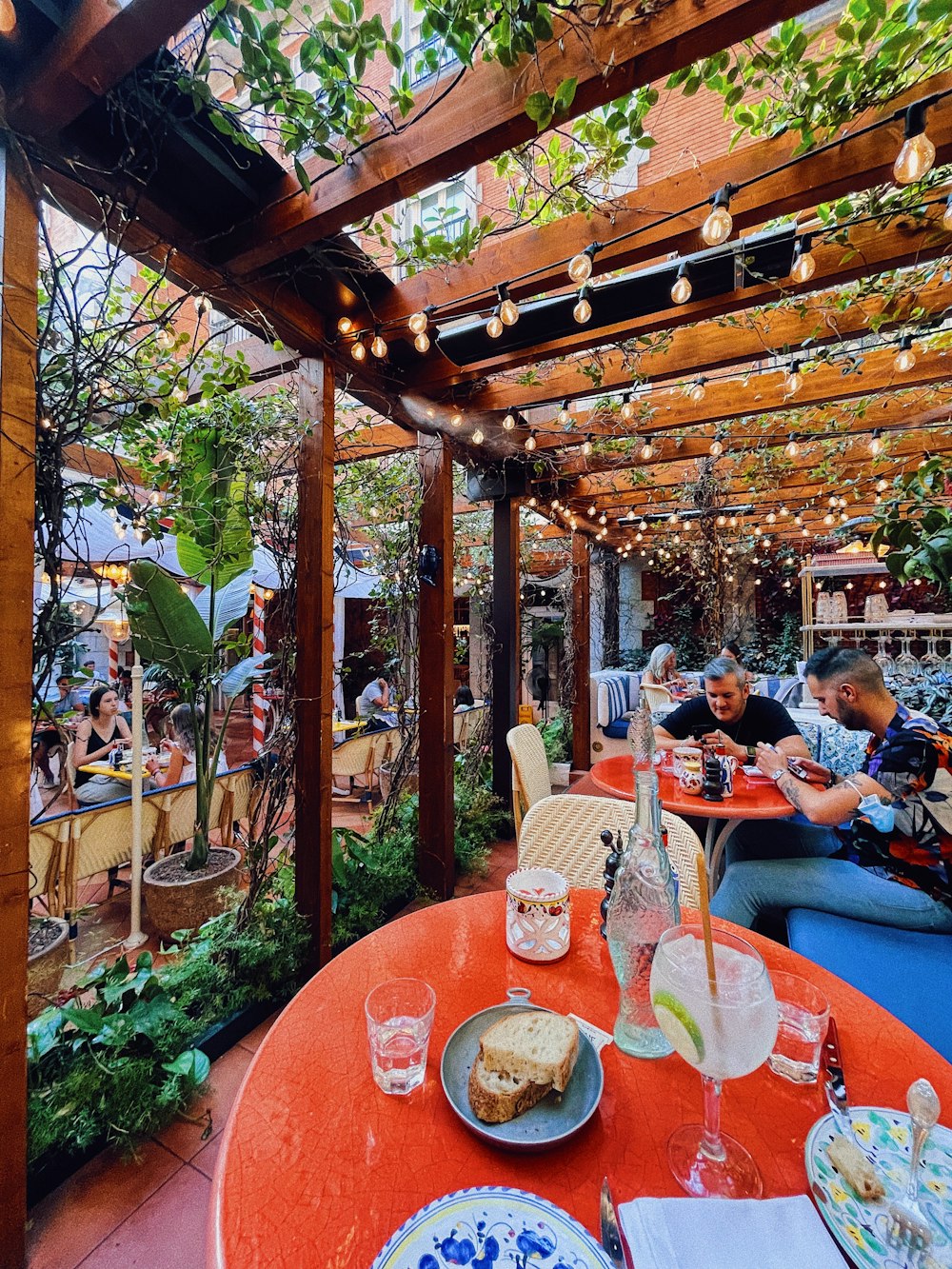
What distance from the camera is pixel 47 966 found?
2.00 m

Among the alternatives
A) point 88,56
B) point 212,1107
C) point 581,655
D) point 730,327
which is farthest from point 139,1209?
point 581,655

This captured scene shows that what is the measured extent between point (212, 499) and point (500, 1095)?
2674mm

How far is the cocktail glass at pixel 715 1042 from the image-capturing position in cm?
67

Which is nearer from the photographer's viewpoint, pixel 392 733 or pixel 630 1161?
pixel 630 1161

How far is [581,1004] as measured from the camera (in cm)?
100

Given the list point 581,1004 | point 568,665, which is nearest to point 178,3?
point 581,1004

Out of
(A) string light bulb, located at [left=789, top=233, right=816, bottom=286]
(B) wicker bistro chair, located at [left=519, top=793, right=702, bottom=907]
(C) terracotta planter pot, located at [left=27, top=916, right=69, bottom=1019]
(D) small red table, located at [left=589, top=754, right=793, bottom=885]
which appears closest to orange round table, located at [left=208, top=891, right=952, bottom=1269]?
(B) wicker bistro chair, located at [left=519, top=793, right=702, bottom=907]

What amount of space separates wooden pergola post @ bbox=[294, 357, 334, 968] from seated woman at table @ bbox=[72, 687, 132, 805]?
2242 mm

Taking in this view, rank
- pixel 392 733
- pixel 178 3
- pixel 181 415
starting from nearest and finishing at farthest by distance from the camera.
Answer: pixel 178 3 < pixel 181 415 < pixel 392 733

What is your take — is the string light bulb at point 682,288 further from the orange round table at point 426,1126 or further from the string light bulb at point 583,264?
the orange round table at point 426,1126

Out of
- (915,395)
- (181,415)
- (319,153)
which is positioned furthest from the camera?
(915,395)

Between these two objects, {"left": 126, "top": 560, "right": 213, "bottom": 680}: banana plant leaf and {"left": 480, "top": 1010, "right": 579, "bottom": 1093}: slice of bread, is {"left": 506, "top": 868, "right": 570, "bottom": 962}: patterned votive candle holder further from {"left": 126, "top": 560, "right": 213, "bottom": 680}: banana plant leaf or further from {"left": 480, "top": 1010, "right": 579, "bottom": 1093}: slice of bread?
{"left": 126, "top": 560, "right": 213, "bottom": 680}: banana plant leaf

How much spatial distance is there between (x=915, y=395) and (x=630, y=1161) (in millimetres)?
5151

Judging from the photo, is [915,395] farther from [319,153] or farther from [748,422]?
[319,153]
